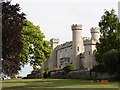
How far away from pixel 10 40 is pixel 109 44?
18.1 meters

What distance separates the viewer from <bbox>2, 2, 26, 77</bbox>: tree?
2050 cm

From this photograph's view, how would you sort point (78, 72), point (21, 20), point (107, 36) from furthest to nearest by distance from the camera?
point (78, 72), point (107, 36), point (21, 20)

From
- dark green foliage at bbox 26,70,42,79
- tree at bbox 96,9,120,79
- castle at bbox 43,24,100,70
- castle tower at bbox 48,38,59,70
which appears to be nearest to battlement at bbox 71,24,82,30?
castle at bbox 43,24,100,70

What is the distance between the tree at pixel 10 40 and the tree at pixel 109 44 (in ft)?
43.2

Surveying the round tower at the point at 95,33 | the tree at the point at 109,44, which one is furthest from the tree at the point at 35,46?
the round tower at the point at 95,33

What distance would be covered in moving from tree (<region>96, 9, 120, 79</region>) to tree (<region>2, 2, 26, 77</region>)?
519 inches

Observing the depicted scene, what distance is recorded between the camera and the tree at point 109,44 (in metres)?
33.0

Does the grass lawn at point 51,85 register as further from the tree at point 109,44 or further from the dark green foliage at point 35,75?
the dark green foliage at point 35,75

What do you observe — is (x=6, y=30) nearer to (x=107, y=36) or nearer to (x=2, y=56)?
(x=2, y=56)

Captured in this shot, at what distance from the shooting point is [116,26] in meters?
37.7

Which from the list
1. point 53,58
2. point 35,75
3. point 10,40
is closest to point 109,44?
point 10,40

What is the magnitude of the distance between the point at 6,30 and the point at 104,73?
19328 mm

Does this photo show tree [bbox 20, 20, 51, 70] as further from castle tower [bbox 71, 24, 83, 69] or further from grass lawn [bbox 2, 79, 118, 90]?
grass lawn [bbox 2, 79, 118, 90]

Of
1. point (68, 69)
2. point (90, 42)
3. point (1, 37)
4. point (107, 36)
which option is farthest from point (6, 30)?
point (90, 42)
